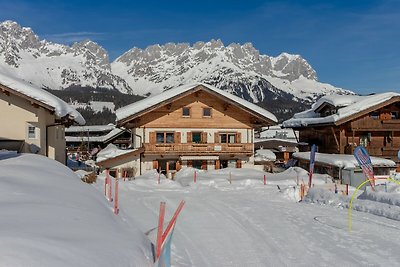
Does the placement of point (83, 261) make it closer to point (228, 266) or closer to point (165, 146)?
point (228, 266)

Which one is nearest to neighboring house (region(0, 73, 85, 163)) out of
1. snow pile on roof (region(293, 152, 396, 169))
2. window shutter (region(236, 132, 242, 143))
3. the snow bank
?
the snow bank

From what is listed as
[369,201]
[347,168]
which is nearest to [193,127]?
[347,168]

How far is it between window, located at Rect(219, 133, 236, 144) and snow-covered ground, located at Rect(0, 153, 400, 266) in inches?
427

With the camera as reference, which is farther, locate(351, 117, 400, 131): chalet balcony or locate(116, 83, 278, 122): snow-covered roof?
locate(351, 117, 400, 131): chalet balcony

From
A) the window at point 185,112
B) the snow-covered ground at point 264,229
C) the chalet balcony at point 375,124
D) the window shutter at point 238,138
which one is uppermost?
the window at point 185,112

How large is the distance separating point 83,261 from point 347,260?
6994 millimetres

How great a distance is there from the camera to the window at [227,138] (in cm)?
3459

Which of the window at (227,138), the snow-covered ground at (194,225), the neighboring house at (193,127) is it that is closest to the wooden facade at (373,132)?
the neighboring house at (193,127)

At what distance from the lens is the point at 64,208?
738 cm

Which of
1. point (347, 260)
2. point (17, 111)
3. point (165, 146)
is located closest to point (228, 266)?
point (347, 260)

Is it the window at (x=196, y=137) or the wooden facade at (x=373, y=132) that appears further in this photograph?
the wooden facade at (x=373, y=132)

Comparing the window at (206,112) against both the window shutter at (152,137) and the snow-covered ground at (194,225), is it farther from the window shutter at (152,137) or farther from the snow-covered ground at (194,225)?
the snow-covered ground at (194,225)

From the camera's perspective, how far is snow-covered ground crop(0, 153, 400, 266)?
5438mm

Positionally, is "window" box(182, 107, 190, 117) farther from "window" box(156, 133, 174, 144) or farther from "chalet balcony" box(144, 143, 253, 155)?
"chalet balcony" box(144, 143, 253, 155)
